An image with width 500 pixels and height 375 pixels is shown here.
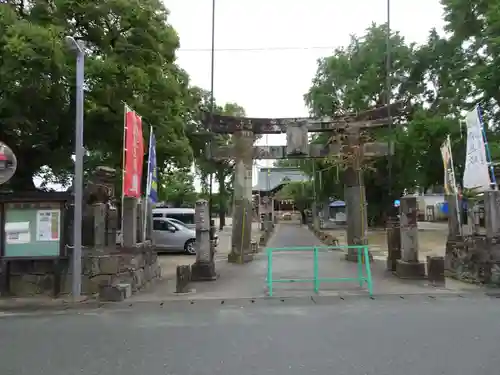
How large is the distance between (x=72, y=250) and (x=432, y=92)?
32065 millimetres

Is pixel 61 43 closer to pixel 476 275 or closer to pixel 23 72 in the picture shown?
pixel 23 72

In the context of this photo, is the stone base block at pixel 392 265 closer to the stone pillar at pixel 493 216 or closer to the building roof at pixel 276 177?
the stone pillar at pixel 493 216

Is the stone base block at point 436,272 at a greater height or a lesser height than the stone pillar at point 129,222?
lesser

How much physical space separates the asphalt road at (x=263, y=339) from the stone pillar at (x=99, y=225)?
232 cm

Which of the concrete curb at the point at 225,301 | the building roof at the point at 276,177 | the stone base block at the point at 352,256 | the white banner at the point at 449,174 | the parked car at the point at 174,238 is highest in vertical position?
the building roof at the point at 276,177

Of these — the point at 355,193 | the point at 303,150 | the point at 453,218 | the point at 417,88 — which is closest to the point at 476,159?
the point at 453,218

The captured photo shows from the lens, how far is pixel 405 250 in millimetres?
12680

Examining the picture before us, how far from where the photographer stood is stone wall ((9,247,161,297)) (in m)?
10.9

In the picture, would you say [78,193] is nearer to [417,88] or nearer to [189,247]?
[189,247]

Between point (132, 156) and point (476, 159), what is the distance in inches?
331

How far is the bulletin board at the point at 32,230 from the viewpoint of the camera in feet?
35.2

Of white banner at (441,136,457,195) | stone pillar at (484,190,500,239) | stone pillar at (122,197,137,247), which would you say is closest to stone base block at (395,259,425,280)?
stone pillar at (484,190,500,239)

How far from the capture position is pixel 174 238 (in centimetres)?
2081

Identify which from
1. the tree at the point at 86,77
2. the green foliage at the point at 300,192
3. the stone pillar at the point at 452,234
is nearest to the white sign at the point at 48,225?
the tree at the point at 86,77
